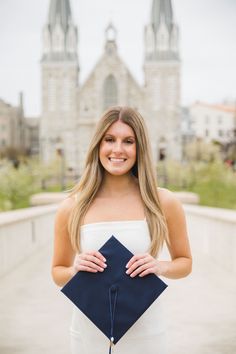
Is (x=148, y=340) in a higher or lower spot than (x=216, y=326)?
Result: higher

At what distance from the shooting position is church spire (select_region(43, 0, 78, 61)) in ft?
155

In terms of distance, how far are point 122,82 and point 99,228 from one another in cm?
4468

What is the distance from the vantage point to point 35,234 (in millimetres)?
7133

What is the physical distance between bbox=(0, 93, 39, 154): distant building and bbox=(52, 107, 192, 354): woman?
162ft

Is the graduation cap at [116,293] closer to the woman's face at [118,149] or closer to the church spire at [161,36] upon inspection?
the woman's face at [118,149]

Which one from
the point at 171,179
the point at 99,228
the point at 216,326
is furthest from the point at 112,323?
the point at 171,179

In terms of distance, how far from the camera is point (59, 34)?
47.2 meters

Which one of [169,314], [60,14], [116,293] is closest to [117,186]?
[116,293]

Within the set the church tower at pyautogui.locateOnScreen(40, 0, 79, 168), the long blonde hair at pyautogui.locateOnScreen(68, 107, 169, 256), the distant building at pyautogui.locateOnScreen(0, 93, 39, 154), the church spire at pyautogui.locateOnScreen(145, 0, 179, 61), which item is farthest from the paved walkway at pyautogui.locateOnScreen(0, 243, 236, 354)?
the distant building at pyautogui.locateOnScreen(0, 93, 39, 154)

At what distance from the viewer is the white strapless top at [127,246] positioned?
1474 millimetres

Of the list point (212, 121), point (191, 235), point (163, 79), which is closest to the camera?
point (191, 235)

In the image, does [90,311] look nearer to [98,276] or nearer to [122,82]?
[98,276]

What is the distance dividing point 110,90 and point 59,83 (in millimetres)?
3838

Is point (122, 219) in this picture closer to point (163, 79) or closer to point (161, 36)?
point (163, 79)
